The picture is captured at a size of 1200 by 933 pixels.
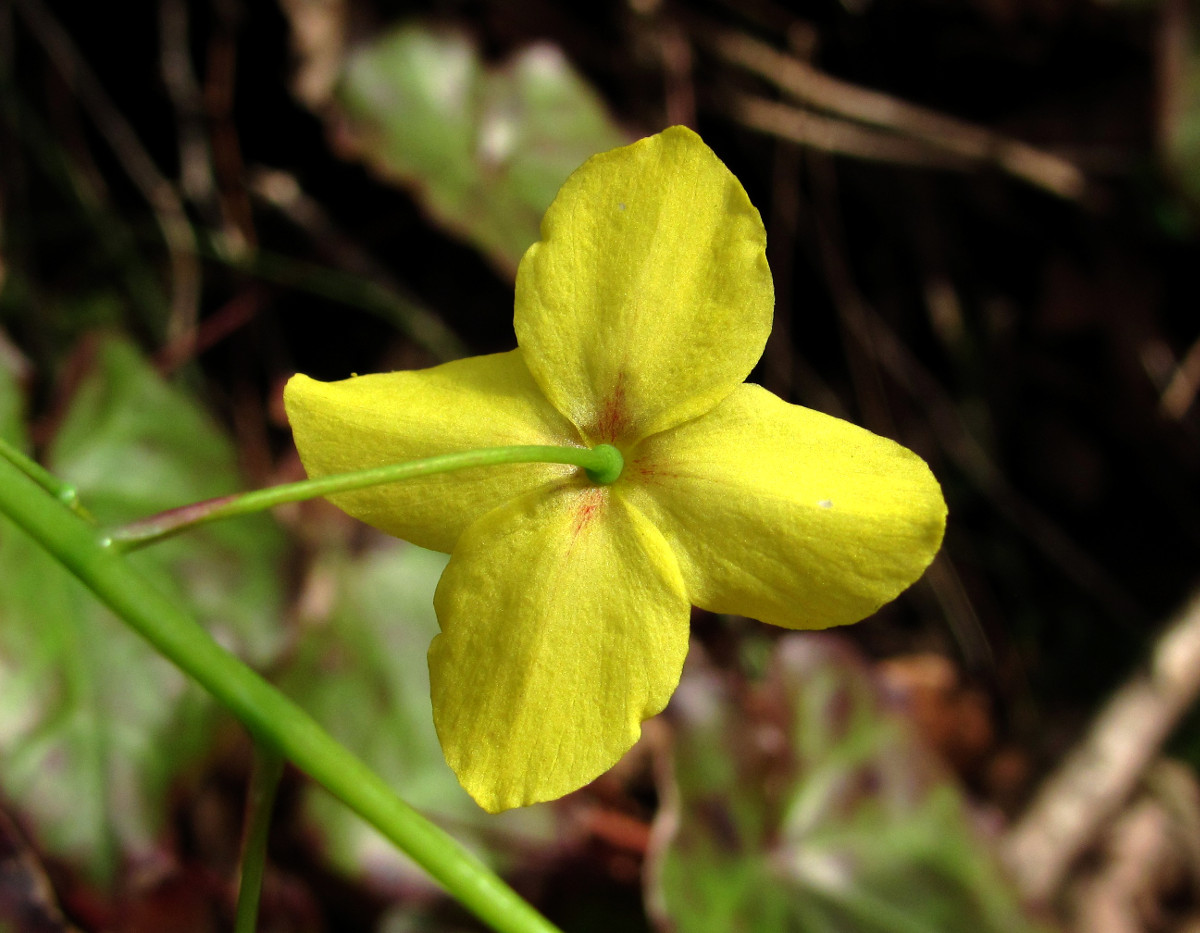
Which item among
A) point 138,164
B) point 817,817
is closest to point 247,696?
point 817,817

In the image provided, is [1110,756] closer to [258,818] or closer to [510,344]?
[510,344]

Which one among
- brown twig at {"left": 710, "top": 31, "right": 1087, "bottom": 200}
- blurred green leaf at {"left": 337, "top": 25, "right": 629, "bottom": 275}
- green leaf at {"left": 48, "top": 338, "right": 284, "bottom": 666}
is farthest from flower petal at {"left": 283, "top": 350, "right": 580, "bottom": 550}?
brown twig at {"left": 710, "top": 31, "right": 1087, "bottom": 200}

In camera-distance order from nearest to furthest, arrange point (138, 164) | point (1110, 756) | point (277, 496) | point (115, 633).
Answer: point (277, 496) < point (115, 633) < point (138, 164) < point (1110, 756)

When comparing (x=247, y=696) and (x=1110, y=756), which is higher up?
(x=247, y=696)

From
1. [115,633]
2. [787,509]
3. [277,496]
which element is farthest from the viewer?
[115,633]

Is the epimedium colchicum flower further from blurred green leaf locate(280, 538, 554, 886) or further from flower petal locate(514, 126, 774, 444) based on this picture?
blurred green leaf locate(280, 538, 554, 886)

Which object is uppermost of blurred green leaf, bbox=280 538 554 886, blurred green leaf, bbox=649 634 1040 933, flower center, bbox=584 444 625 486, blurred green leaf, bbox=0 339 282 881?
flower center, bbox=584 444 625 486

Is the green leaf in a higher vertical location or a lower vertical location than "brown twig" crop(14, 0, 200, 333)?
lower
